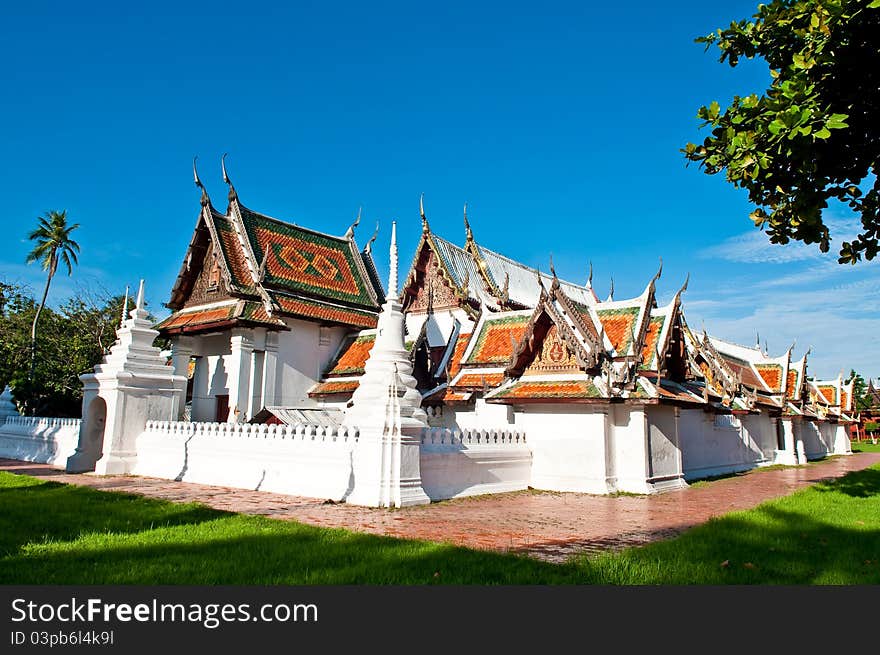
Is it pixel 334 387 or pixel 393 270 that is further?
pixel 334 387

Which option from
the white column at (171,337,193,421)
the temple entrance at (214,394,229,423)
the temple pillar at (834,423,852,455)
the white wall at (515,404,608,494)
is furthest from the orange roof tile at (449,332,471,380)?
the temple pillar at (834,423,852,455)

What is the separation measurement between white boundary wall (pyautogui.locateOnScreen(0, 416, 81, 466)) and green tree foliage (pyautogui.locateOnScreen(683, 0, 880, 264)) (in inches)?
690

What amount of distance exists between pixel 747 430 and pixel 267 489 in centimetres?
2005

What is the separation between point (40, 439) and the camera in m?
19.6

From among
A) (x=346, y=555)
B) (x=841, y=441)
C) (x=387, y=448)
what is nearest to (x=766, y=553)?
(x=346, y=555)

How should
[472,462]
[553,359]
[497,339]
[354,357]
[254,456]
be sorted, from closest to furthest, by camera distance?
[472,462] → [254,456] → [553,359] → [497,339] → [354,357]

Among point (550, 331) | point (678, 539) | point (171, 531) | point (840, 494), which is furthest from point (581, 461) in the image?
point (171, 531)

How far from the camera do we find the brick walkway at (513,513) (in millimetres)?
8039

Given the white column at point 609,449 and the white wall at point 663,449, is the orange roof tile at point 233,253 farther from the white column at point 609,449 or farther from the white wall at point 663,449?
the white wall at point 663,449

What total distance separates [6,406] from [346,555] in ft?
70.0

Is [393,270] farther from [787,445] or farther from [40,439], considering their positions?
[787,445]

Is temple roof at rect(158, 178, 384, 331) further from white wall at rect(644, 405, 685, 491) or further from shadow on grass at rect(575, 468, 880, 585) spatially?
shadow on grass at rect(575, 468, 880, 585)

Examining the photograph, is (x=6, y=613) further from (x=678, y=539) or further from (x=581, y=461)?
(x=581, y=461)

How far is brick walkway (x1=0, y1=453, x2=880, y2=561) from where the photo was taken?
804 centimetres
